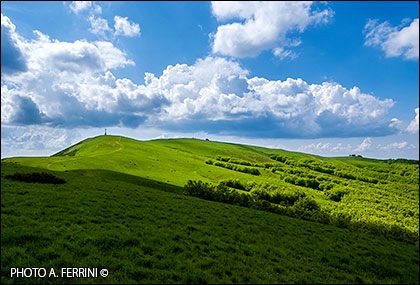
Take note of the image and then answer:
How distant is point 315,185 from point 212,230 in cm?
16056

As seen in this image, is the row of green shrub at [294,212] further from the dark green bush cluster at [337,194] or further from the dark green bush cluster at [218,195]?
the dark green bush cluster at [337,194]

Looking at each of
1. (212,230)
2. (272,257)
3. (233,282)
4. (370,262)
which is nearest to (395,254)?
(370,262)

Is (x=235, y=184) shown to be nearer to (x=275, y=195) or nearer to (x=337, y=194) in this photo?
(x=275, y=195)

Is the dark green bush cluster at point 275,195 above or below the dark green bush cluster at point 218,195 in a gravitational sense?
below

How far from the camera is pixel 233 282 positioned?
46.8 feet

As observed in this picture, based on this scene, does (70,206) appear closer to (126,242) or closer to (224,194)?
(126,242)

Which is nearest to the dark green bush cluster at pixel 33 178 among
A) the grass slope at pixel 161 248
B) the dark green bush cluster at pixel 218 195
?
the grass slope at pixel 161 248

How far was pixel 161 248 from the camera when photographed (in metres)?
17.0

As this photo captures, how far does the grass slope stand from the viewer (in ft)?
44.4

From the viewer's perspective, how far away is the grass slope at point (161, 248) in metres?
13.5

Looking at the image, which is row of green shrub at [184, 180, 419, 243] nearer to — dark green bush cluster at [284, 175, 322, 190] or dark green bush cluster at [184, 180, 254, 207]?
dark green bush cluster at [184, 180, 254, 207]

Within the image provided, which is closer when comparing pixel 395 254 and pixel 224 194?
pixel 395 254

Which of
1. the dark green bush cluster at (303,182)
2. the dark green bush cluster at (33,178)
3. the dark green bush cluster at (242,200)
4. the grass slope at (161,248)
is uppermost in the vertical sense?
the dark green bush cluster at (33,178)
